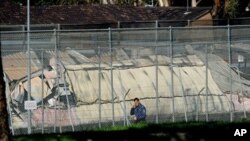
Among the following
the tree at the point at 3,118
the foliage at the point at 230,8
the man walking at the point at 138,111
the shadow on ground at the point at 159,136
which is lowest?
the man walking at the point at 138,111

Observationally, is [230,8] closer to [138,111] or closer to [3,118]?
[138,111]

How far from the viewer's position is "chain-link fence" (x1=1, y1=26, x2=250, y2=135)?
2062 centimetres

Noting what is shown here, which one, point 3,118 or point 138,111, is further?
point 138,111

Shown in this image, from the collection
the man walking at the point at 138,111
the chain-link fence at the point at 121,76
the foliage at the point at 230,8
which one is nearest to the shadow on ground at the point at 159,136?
the chain-link fence at the point at 121,76

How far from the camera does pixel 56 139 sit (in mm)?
11969

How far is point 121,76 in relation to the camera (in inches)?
872

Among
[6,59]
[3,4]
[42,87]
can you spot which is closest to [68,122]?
[42,87]

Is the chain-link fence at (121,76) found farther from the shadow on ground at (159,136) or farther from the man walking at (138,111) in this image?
the shadow on ground at (159,136)

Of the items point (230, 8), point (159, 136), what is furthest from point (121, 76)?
point (230, 8)

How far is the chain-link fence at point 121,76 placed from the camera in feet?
67.7

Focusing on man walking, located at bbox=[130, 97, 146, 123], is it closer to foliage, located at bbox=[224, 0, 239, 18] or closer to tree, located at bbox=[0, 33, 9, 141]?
tree, located at bbox=[0, 33, 9, 141]

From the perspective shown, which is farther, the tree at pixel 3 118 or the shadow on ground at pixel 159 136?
the shadow on ground at pixel 159 136

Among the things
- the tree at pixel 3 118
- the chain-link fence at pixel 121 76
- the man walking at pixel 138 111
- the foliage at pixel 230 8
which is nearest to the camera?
the tree at pixel 3 118

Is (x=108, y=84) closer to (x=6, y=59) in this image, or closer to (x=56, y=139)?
(x=6, y=59)
